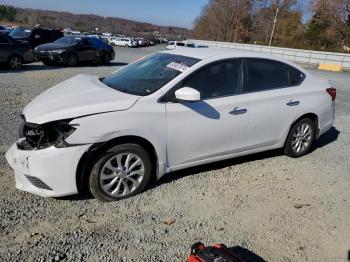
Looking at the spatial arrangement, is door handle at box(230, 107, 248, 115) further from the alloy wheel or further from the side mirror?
the alloy wheel

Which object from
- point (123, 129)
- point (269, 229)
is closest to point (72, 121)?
point (123, 129)

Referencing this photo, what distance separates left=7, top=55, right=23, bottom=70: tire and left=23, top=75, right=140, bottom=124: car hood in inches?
408

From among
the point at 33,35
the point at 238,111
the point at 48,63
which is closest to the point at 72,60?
the point at 48,63

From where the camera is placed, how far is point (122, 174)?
13.7 feet

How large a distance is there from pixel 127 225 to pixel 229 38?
82.8 metres

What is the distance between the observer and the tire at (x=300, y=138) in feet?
19.0

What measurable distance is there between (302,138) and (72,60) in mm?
13049

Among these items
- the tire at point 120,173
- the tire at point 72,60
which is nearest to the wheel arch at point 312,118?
the tire at point 120,173

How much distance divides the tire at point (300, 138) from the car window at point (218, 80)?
140 cm

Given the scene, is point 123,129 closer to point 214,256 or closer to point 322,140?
point 214,256

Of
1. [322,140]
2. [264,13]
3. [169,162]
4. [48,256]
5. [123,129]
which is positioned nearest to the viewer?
[48,256]

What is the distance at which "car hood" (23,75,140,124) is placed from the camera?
3.93 metres

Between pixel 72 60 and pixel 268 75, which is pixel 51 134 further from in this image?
pixel 72 60

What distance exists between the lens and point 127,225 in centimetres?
379
